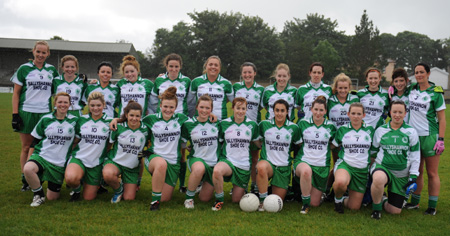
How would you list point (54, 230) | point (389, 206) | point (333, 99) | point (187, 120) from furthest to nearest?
point (333, 99) < point (187, 120) < point (389, 206) < point (54, 230)

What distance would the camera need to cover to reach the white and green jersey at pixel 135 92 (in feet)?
16.4

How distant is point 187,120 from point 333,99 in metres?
1.97

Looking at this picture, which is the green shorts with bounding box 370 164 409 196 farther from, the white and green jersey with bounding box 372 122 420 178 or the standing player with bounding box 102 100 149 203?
the standing player with bounding box 102 100 149 203

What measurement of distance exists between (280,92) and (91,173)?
8.70 feet

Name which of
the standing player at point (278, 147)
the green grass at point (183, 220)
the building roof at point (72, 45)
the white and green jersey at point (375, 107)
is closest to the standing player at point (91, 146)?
the green grass at point (183, 220)

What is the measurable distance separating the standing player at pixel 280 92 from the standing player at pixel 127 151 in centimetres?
170

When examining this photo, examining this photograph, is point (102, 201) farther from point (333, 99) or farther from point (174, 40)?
point (174, 40)

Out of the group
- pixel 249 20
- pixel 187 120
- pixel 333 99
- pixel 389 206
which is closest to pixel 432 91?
pixel 333 99

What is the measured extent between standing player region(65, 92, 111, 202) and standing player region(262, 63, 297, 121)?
2153 mm

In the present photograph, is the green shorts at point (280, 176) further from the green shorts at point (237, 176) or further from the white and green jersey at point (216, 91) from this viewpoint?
the white and green jersey at point (216, 91)

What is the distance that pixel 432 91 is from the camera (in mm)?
4293

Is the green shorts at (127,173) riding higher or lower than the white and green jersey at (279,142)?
lower

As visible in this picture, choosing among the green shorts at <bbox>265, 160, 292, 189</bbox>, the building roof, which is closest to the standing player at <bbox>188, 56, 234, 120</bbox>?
the green shorts at <bbox>265, 160, 292, 189</bbox>

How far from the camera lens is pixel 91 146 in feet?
14.4
